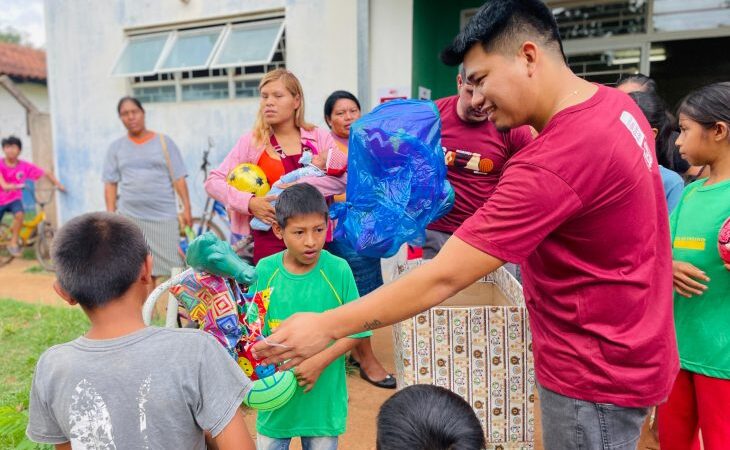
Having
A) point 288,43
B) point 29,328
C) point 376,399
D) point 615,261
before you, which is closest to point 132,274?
point 615,261

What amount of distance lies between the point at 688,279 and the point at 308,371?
1430 mm

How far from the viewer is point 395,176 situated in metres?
2.21

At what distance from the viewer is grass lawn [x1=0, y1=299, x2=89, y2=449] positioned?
271 centimetres

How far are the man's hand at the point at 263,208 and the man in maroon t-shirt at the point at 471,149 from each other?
96cm

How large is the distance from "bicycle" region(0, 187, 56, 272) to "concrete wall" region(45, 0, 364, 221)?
44cm

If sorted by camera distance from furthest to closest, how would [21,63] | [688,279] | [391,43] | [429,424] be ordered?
[21,63]
[391,43]
[688,279]
[429,424]

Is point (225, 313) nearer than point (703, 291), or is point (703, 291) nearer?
point (225, 313)

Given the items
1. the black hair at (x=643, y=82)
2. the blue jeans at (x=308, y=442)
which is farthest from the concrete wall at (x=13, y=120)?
the black hair at (x=643, y=82)

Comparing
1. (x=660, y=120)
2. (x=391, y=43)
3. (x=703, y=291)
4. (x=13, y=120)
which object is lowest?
(x=703, y=291)

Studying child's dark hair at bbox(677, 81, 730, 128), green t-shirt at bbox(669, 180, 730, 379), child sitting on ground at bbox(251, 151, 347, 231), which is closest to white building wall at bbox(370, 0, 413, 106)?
child sitting on ground at bbox(251, 151, 347, 231)

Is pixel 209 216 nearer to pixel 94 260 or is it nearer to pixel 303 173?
pixel 303 173

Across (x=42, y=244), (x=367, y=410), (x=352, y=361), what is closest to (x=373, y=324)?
(x=367, y=410)

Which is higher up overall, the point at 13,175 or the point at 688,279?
the point at 13,175

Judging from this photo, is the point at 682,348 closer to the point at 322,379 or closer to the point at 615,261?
the point at 615,261
